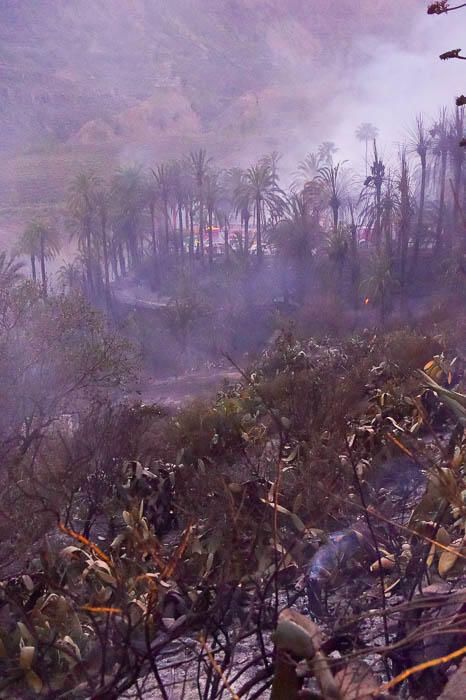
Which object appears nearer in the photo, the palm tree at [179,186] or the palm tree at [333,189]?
the palm tree at [333,189]

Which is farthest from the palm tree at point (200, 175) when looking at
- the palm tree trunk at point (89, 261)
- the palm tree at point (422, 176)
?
the palm tree at point (422, 176)

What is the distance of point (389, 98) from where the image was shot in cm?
11925

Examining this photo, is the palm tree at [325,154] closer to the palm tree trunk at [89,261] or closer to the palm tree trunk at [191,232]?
the palm tree trunk at [191,232]

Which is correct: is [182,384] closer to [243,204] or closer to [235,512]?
[235,512]

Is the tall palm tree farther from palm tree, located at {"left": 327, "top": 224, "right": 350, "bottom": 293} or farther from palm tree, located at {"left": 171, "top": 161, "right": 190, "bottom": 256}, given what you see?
palm tree, located at {"left": 327, "top": 224, "right": 350, "bottom": 293}

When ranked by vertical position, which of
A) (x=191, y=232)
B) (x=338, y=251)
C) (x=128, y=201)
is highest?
(x=128, y=201)

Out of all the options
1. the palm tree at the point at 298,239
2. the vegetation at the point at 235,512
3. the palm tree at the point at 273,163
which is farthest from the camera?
the palm tree at the point at 273,163

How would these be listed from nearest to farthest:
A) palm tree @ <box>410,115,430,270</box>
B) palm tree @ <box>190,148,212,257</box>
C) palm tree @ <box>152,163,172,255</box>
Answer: palm tree @ <box>410,115,430,270</box> → palm tree @ <box>190,148,212,257</box> → palm tree @ <box>152,163,172,255</box>

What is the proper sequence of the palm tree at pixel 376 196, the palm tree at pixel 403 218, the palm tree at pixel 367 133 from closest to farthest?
the palm tree at pixel 403 218 → the palm tree at pixel 376 196 → the palm tree at pixel 367 133

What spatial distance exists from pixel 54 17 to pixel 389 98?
197 feet

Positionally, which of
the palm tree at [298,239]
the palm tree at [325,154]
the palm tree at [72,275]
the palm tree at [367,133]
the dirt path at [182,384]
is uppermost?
the palm tree at [367,133]

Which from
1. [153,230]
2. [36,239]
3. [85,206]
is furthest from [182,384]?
[153,230]

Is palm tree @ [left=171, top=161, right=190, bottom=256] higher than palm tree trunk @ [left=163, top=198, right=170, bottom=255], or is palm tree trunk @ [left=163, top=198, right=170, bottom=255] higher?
palm tree @ [left=171, top=161, right=190, bottom=256]

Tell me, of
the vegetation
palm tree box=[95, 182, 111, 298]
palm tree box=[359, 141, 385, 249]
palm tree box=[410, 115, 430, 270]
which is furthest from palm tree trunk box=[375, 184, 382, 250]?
palm tree box=[95, 182, 111, 298]
